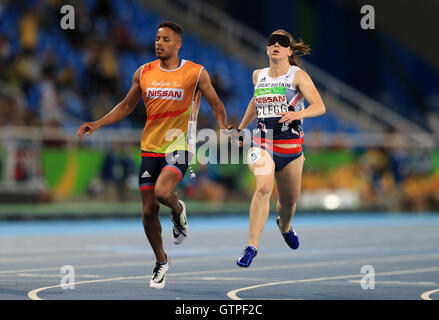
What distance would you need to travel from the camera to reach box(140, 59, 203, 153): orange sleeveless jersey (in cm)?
1028

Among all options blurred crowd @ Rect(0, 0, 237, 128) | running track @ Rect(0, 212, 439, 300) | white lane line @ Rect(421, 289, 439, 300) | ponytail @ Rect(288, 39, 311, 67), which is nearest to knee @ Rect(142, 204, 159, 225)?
running track @ Rect(0, 212, 439, 300)

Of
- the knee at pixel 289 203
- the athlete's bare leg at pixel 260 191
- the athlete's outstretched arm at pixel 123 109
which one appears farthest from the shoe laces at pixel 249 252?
the athlete's outstretched arm at pixel 123 109

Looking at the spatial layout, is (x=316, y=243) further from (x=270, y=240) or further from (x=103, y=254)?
(x=103, y=254)

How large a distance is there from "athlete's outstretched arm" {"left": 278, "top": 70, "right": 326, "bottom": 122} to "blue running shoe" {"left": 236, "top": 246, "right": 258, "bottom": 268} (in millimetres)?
1442

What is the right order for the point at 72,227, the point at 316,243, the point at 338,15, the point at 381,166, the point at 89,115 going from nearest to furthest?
the point at 316,243
the point at 72,227
the point at 89,115
the point at 381,166
the point at 338,15

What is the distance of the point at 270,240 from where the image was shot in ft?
62.3

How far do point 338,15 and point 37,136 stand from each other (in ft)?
63.9

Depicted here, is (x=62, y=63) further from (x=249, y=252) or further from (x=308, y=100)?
(x=249, y=252)

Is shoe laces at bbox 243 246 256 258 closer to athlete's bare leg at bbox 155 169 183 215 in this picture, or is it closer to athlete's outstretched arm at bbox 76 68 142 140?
athlete's bare leg at bbox 155 169 183 215

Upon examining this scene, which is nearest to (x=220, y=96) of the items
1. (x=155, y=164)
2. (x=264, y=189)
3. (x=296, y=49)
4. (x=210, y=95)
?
(x=296, y=49)

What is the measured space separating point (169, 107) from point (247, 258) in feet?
5.95

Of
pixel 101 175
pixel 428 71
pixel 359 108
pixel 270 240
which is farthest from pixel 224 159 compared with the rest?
pixel 428 71

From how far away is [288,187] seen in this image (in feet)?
37.4

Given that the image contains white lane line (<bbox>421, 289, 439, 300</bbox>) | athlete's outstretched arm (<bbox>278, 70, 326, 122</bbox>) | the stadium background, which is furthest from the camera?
the stadium background
